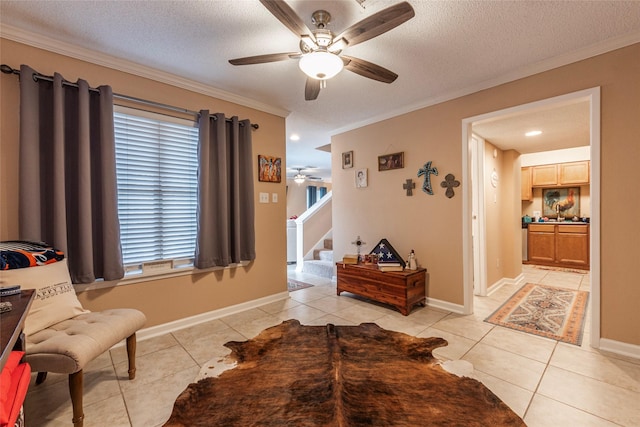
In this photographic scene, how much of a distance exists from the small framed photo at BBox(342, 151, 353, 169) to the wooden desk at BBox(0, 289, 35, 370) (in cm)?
356

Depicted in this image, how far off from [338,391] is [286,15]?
2225mm

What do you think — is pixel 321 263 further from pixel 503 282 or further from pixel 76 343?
pixel 76 343

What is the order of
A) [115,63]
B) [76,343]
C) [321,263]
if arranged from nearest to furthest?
[76,343] < [115,63] < [321,263]

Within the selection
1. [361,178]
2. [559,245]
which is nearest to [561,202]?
[559,245]

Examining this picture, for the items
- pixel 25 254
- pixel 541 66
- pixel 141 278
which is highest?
pixel 541 66

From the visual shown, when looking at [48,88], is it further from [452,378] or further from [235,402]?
[452,378]

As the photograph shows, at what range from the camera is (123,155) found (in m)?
2.47

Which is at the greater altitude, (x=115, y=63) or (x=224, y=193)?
(x=115, y=63)

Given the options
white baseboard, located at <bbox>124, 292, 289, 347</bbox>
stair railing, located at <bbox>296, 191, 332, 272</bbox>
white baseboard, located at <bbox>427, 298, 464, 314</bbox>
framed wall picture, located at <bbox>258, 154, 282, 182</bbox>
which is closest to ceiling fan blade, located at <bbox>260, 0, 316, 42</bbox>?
framed wall picture, located at <bbox>258, 154, 282, 182</bbox>

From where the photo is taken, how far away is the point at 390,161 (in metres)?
3.66

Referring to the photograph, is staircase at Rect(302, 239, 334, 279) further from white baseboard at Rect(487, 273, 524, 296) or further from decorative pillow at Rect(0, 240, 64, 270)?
decorative pillow at Rect(0, 240, 64, 270)

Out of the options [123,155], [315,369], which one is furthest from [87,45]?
[315,369]

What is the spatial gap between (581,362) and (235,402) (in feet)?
8.21

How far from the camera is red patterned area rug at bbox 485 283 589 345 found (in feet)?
8.55
